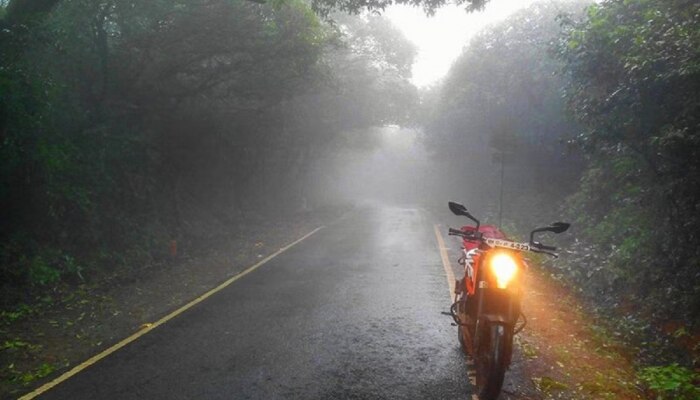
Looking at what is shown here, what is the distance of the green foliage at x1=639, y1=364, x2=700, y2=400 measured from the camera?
5.01 m

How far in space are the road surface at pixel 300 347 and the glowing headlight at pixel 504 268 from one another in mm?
1130

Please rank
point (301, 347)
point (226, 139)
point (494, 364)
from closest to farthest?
point (494, 364) → point (301, 347) → point (226, 139)

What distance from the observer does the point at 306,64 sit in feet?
47.0

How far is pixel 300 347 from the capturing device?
6223 mm

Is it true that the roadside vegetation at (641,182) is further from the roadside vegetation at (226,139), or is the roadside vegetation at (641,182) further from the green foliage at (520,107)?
the green foliage at (520,107)

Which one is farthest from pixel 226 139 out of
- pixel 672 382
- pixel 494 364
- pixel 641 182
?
pixel 672 382

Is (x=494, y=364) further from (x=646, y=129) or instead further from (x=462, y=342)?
(x=646, y=129)

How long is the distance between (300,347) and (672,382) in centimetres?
391

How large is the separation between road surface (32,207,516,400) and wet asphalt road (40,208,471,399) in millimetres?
14

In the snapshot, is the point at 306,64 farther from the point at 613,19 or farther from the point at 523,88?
the point at 523,88

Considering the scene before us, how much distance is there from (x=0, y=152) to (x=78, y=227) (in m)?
2.69

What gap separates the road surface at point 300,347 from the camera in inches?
200

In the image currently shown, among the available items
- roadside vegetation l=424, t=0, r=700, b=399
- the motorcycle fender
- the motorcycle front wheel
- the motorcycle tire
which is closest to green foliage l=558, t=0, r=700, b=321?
roadside vegetation l=424, t=0, r=700, b=399

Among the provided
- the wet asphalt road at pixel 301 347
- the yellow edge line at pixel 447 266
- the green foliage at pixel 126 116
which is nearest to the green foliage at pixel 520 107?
the yellow edge line at pixel 447 266
